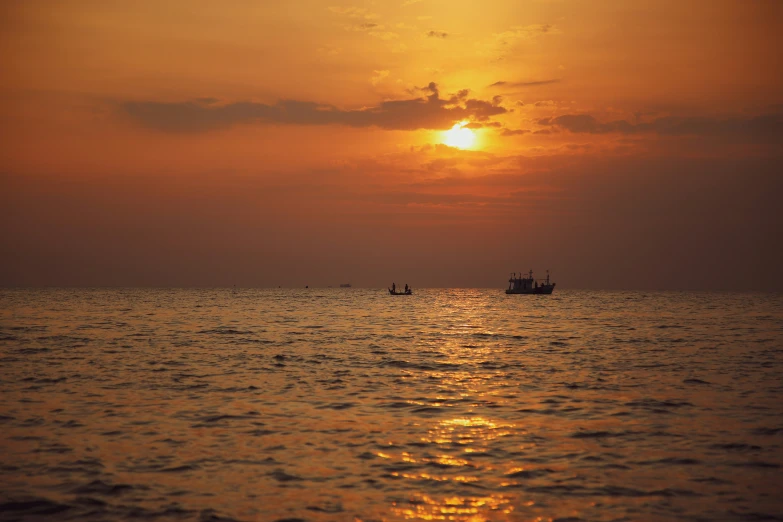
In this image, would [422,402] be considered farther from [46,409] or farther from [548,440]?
[46,409]

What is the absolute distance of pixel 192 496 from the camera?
13.0m

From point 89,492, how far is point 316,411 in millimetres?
9245

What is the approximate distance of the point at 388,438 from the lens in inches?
709

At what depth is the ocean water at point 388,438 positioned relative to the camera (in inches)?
502

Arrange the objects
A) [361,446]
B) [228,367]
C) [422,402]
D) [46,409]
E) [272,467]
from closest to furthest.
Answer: [272,467] → [361,446] → [46,409] → [422,402] → [228,367]

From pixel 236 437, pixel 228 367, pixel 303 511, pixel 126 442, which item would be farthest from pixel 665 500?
pixel 228 367

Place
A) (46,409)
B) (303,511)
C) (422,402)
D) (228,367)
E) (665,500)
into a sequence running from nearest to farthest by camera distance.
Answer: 1. (303,511)
2. (665,500)
3. (46,409)
4. (422,402)
5. (228,367)

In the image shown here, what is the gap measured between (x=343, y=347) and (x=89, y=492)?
32.8m

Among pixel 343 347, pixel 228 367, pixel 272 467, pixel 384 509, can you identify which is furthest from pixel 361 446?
pixel 343 347

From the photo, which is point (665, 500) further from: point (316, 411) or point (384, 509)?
point (316, 411)

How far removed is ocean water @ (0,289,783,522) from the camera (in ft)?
41.8

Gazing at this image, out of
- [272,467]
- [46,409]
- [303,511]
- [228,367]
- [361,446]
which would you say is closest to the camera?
[303,511]

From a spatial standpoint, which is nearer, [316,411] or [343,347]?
[316,411]

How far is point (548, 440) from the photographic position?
17.8 meters
